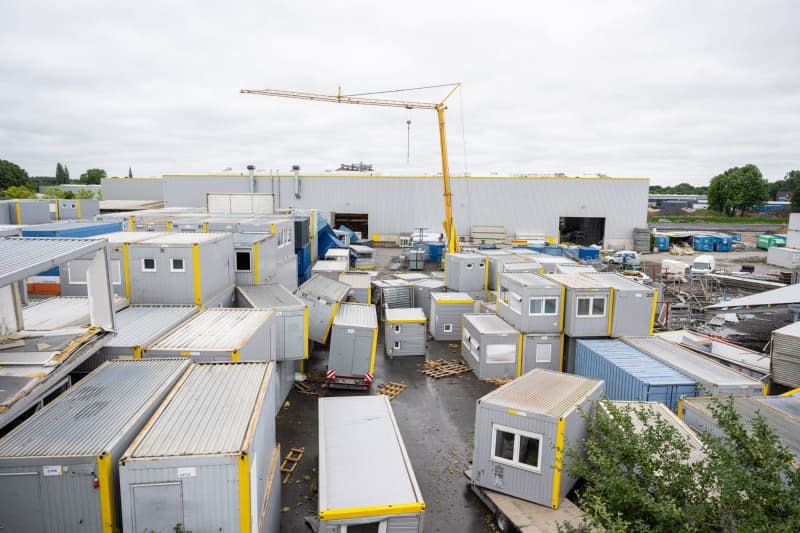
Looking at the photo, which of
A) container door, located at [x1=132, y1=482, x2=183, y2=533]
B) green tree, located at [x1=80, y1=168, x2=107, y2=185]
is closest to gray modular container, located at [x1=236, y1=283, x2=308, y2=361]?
container door, located at [x1=132, y1=482, x2=183, y2=533]

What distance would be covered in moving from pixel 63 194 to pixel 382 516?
249 ft

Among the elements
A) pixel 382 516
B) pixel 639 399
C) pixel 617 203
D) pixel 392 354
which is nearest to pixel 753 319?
pixel 639 399

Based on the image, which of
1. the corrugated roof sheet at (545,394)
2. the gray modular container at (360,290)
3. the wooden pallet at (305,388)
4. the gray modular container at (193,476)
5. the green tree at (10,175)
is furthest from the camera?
the green tree at (10,175)

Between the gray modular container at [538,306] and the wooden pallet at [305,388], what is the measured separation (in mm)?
7560

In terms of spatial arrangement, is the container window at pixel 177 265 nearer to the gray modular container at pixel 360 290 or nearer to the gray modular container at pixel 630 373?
the gray modular container at pixel 360 290

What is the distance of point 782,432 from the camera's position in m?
9.64

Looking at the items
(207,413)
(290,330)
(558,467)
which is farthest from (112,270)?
(558,467)

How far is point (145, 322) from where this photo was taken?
12.1m

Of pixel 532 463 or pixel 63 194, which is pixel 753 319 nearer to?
pixel 532 463

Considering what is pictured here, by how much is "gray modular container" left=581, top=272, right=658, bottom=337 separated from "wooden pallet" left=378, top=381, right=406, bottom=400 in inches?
300

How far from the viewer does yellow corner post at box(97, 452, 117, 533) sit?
6059 mm

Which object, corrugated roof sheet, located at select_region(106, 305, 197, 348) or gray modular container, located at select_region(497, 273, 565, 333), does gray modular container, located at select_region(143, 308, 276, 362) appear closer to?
corrugated roof sheet, located at select_region(106, 305, 197, 348)

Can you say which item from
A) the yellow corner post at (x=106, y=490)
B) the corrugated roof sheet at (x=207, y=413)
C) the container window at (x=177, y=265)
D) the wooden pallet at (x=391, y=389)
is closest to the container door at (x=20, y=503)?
the yellow corner post at (x=106, y=490)

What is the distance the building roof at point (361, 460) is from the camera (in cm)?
809
